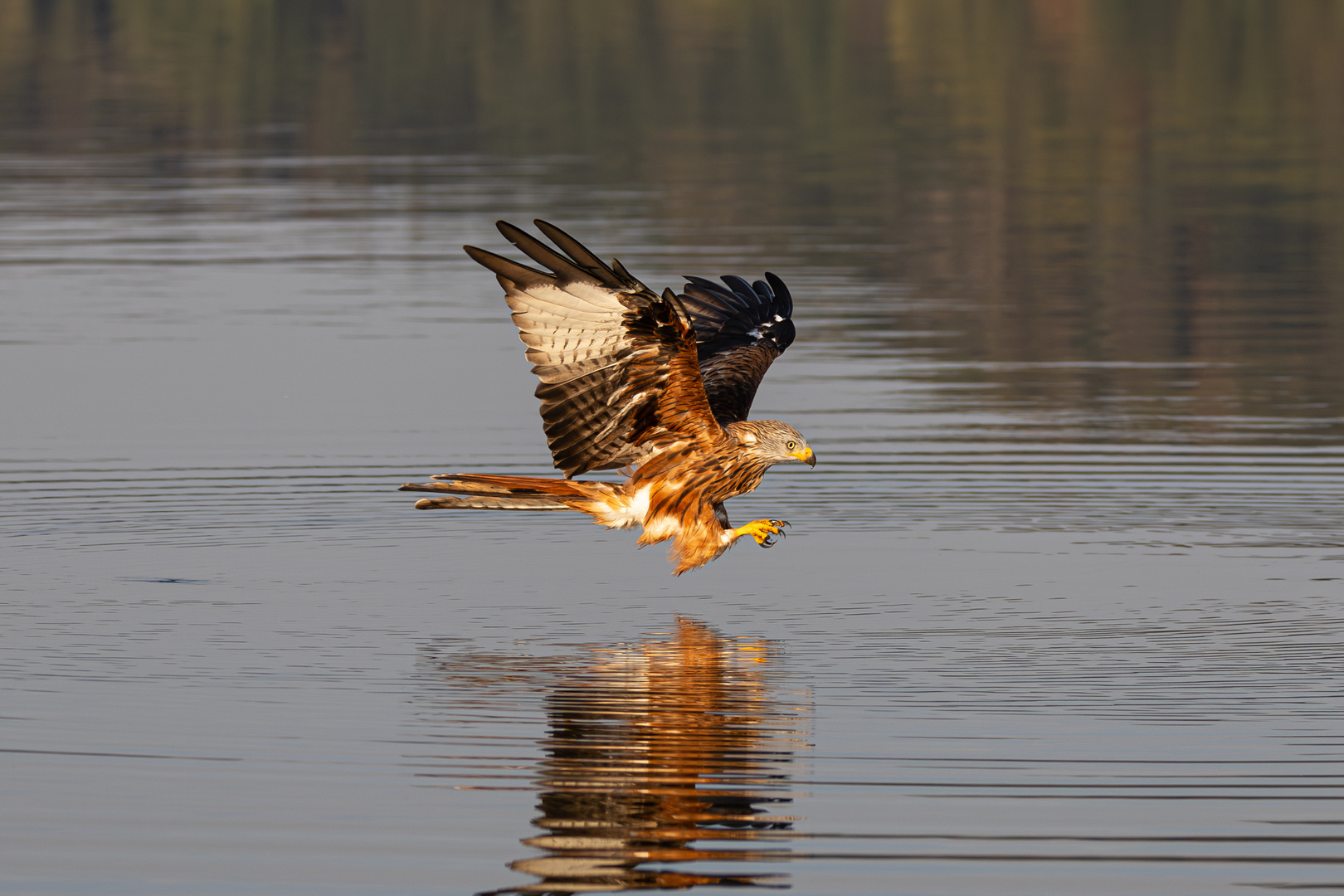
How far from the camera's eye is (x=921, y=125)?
134 ft

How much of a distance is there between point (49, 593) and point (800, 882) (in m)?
5.48

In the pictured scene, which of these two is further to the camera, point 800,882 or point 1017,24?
point 1017,24

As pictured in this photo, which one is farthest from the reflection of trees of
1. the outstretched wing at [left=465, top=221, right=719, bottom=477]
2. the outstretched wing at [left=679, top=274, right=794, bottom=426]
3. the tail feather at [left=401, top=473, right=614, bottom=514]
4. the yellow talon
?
the outstretched wing at [left=465, top=221, right=719, bottom=477]

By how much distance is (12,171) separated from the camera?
35.3m

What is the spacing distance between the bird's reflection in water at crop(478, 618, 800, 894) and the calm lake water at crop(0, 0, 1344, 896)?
0.02 m

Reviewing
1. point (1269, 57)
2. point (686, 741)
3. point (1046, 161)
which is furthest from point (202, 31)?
point (686, 741)

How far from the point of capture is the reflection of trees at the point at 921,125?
22141 mm

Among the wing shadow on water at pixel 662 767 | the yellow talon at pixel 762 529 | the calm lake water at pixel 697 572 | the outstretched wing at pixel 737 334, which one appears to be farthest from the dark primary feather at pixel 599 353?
the wing shadow on water at pixel 662 767

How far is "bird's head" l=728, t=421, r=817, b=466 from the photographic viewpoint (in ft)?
39.5

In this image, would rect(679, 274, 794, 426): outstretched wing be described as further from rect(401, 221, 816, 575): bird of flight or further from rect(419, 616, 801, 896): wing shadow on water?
rect(419, 616, 801, 896): wing shadow on water

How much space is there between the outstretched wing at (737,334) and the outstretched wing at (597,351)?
1.06m

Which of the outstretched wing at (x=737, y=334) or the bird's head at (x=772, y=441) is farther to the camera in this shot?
the outstretched wing at (x=737, y=334)

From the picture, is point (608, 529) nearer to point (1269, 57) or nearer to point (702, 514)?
point (702, 514)

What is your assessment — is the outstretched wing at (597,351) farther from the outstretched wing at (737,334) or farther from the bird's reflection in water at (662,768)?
the bird's reflection in water at (662,768)
